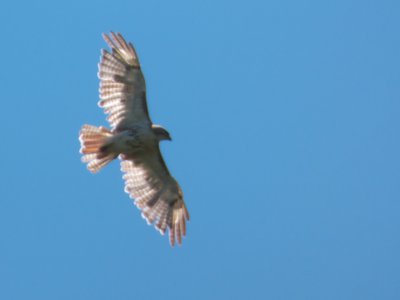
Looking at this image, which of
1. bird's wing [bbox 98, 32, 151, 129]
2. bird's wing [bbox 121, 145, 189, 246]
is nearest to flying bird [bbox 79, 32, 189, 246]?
bird's wing [bbox 98, 32, 151, 129]

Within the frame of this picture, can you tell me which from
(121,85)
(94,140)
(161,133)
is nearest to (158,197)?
(161,133)

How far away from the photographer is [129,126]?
1516 cm

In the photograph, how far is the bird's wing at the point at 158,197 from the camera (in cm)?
1627

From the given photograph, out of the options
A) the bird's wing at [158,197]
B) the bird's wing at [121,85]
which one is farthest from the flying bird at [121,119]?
the bird's wing at [158,197]

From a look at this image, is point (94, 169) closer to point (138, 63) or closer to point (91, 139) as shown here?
point (91, 139)

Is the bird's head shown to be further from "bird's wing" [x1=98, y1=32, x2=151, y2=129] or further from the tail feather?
the tail feather

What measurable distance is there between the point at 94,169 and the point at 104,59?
178cm

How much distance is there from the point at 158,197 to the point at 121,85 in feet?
7.45

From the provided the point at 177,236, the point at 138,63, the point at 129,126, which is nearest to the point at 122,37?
the point at 138,63

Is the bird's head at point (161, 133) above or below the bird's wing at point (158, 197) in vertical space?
above

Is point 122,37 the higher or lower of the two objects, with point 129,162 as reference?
higher

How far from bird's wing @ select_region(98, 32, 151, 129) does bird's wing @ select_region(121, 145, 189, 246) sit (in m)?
1.16

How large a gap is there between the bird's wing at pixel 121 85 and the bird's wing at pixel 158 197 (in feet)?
3.82

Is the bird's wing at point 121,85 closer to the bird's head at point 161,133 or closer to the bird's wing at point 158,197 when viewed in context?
the bird's head at point 161,133
